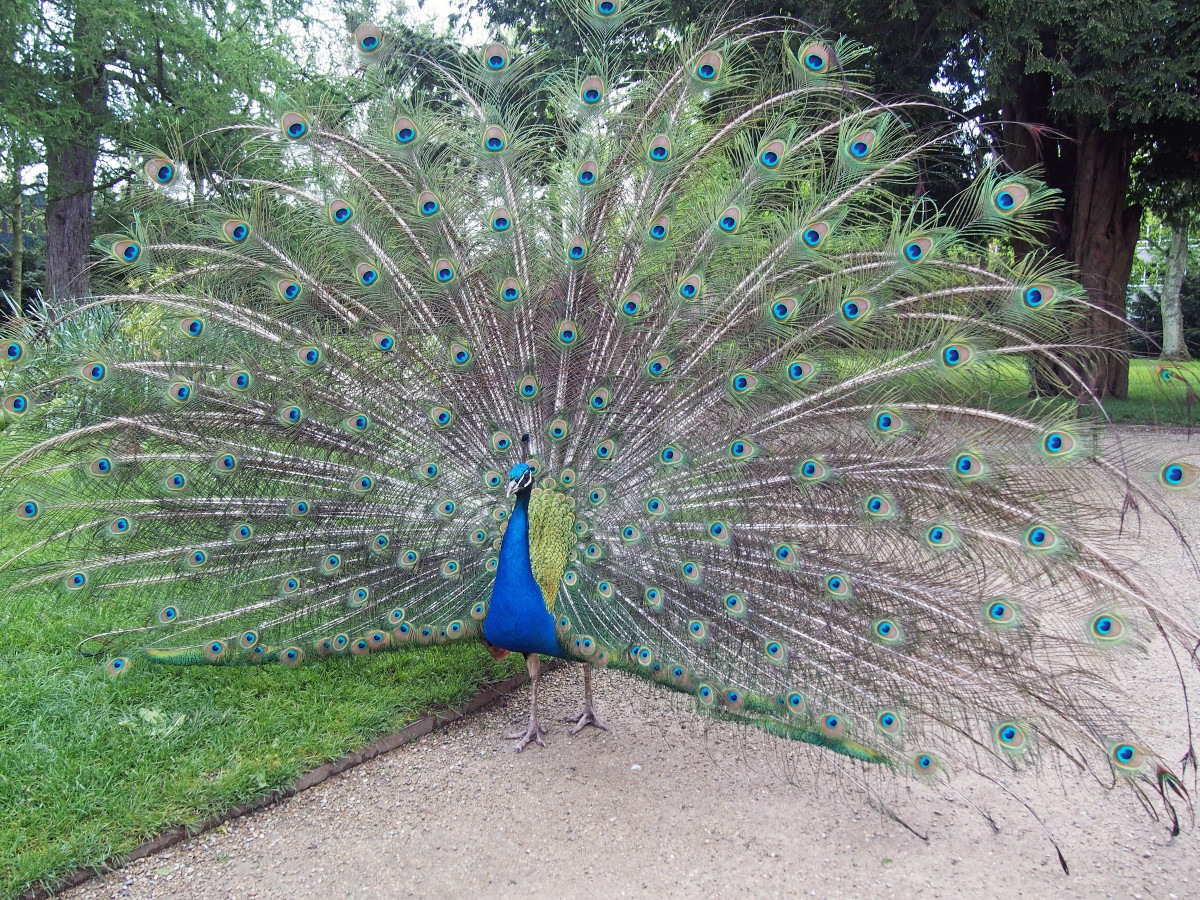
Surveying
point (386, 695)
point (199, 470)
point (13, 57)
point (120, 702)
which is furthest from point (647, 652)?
point (13, 57)

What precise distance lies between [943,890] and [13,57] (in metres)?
15.0

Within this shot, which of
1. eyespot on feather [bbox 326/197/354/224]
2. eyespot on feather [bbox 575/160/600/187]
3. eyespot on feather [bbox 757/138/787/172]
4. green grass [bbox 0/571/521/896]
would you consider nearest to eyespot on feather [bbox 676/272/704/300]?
eyespot on feather [bbox 757/138/787/172]

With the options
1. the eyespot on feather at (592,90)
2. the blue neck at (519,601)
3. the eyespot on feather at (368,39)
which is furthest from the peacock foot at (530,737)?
the eyespot on feather at (368,39)

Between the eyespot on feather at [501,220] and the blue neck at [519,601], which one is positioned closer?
the blue neck at [519,601]

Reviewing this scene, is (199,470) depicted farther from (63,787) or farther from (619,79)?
(619,79)

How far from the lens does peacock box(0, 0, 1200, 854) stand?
10.2 feet

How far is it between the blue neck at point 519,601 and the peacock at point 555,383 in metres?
0.01

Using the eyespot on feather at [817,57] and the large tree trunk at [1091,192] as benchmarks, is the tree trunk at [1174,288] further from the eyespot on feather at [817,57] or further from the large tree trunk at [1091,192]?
the eyespot on feather at [817,57]

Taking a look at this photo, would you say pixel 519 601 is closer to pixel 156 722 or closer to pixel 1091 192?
pixel 156 722

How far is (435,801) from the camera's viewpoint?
336 centimetres

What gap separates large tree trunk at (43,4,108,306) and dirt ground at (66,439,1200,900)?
34.4 ft

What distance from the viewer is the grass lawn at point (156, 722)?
294 centimetres

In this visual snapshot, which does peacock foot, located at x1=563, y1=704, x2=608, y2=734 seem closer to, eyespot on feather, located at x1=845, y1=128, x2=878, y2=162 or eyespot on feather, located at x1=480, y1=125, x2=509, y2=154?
eyespot on feather, located at x1=480, y1=125, x2=509, y2=154

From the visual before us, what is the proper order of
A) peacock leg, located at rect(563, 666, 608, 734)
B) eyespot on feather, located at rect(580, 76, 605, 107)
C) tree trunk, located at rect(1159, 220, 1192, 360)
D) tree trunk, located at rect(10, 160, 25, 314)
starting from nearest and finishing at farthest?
eyespot on feather, located at rect(580, 76, 605, 107) → peacock leg, located at rect(563, 666, 608, 734) → tree trunk, located at rect(10, 160, 25, 314) → tree trunk, located at rect(1159, 220, 1192, 360)
